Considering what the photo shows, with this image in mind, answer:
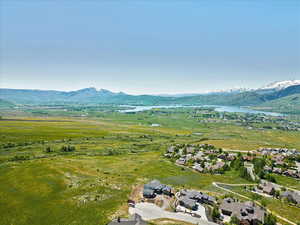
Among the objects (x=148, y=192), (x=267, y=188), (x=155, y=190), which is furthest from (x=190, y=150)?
(x=148, y=192)

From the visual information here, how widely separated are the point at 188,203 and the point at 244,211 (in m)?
11.1

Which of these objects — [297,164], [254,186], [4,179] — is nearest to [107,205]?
[4,179]

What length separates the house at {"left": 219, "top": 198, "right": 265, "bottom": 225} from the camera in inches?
1486

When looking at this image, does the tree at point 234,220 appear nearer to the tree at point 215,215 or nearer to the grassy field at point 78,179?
the tree at point 215,215

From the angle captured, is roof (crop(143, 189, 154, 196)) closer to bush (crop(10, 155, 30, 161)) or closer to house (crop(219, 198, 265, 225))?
house (crop(219, 198, 265, 225))

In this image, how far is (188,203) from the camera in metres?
42.4

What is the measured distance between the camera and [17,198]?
1780 inches

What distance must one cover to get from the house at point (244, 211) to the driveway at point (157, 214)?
5.58 metres

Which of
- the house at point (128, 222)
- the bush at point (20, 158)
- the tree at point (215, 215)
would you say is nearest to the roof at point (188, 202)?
the tree at point (215, 215)

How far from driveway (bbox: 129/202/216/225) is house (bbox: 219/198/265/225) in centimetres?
558

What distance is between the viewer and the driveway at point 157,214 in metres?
37.9

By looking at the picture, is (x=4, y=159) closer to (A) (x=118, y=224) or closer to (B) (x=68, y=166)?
(B) (x=68, y=166)

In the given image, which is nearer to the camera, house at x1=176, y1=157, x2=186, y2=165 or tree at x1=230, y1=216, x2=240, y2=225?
tree at x1=230, y1=216, x2=240, y2=225

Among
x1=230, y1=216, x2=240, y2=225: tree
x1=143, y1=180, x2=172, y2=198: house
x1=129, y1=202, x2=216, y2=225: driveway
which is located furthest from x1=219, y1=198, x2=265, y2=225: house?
x1=143, y1=180, x2=172, y2=198: house
